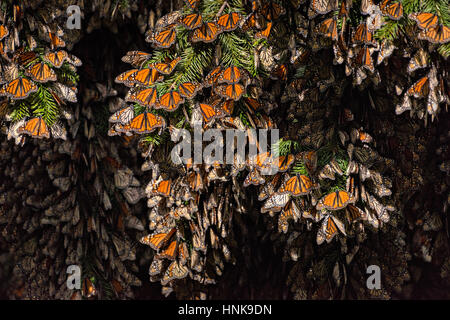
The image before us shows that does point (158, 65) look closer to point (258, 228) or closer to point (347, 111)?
point (347, 111)

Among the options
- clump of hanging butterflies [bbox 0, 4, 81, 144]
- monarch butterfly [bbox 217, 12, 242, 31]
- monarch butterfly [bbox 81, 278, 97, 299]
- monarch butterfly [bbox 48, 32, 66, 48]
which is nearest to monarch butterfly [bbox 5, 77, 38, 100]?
clump of hanging butterflies [bbox 0, 4, 81, 144]

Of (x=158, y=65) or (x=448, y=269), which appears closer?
(x=158, y=65)

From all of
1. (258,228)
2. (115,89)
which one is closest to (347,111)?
(258,228)

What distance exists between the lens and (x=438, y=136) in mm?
1605

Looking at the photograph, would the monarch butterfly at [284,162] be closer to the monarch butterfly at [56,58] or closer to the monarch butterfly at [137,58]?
the monarch butterfly at [137,58]

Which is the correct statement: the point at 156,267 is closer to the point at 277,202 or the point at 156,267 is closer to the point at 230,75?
the point at 277,202

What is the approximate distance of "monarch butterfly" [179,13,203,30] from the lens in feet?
3.85

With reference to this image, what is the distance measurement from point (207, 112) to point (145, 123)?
14 centimetres

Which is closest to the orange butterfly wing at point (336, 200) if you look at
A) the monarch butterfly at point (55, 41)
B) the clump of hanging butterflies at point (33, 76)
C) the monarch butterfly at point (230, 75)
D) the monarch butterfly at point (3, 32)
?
the monarch butterfly at point (230, 75)

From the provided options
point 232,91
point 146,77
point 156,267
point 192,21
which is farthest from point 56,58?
point 156,267

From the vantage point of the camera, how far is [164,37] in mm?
1194

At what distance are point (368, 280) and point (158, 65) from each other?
882 mm

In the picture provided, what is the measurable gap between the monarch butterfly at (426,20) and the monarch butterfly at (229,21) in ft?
1.26

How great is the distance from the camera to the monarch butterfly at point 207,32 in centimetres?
117
